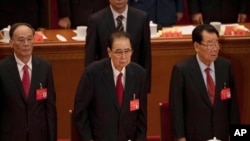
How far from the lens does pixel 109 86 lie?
14.7ft

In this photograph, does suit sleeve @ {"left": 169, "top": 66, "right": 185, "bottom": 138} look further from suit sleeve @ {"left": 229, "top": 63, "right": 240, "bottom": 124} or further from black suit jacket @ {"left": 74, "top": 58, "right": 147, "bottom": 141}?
suit sleeve @ {"left": 229, "top": 63, "right": 240, "bottom": 124}

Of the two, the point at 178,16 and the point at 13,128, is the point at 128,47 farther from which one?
the point at 178,16

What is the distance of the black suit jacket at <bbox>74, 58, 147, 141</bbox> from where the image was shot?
4.45 metres

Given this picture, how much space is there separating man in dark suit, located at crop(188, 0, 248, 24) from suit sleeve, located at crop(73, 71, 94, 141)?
2937mm

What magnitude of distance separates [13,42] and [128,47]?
2.84 ft

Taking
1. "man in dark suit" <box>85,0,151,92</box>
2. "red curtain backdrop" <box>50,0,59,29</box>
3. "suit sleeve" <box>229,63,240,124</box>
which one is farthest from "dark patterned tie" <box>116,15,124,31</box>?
"red curtain backdrop" <box>50,0,59,29</box>

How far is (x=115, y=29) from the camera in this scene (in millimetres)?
5359

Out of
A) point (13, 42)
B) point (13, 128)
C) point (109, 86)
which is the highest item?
point (13, 42)

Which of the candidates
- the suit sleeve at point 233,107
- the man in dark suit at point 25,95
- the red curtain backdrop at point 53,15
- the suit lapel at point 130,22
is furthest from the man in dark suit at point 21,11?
the suit sleeve at point 233,107

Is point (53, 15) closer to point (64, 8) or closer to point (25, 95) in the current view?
point (64, 8)

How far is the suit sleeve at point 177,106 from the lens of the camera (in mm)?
4586

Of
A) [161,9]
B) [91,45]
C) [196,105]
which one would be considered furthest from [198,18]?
[196,105]

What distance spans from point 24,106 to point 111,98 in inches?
25.3

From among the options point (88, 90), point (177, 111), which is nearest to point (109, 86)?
point (88, 90)
